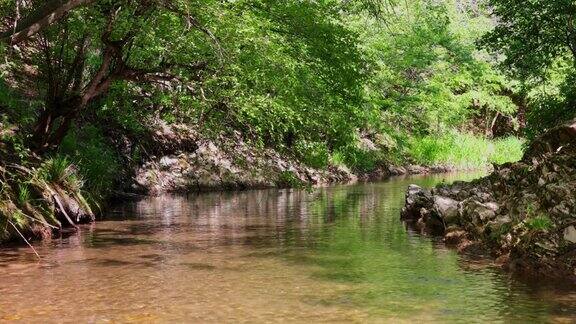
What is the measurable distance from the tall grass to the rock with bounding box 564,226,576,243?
2956 cm

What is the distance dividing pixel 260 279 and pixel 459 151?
3283cm

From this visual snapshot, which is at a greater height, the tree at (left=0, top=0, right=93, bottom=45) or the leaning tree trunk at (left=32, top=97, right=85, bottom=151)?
the tree at (left=0, top=0, right=93, bottom=45)

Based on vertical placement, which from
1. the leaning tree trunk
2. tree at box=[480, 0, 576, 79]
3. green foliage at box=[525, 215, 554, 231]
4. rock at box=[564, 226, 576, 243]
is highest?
tree at box=[480, 0, 576, 79]

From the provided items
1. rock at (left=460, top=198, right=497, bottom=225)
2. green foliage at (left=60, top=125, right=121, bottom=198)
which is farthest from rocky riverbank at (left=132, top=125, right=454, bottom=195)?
rock at (left=460, top=198, right=497, bottom=225)

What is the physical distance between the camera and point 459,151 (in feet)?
130

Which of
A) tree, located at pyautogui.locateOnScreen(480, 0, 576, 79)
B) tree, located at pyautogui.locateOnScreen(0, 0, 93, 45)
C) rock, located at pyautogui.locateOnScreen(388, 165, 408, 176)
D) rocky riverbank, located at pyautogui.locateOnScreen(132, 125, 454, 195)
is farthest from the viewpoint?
rock, located at pyautogui.locateOnScreen(388, 165, 408, 176)

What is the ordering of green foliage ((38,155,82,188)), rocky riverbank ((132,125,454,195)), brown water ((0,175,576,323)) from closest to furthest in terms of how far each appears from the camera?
brown water ((0,175,576,323)) < green foliage ((38,155,82,188)) < rocky riverbank ((132,125,454,195))

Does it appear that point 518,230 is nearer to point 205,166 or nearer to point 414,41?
point 205,166

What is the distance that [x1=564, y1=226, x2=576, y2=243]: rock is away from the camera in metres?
9.02

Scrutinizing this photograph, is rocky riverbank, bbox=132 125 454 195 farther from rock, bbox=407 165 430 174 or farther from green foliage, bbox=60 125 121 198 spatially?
rock, bbox=407 165 430 174

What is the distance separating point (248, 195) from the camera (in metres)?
22.4

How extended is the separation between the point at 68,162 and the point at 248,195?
823 centimetres

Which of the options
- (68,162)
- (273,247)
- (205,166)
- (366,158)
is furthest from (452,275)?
(366,158)

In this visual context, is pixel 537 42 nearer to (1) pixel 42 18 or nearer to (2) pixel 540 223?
(2) pixel 540 223
